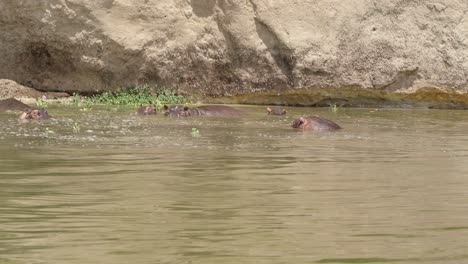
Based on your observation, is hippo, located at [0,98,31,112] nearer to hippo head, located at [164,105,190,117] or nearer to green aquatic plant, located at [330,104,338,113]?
hippo head, located at [164,105,190,117]

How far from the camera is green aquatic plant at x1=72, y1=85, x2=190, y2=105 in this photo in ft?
56.1

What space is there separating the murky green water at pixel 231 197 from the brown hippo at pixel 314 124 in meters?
0.63

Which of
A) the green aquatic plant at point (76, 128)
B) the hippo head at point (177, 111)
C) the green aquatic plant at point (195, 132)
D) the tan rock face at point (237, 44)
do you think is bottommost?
the green aquatic plant at point (76, 128)

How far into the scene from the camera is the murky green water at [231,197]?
13.6 feet

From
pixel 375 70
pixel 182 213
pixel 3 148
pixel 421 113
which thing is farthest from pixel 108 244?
pixel 375 70

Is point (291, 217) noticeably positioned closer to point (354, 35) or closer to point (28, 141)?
point (28, 141)

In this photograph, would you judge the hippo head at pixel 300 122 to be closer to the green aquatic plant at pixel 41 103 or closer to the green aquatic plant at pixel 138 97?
the green aquatic plant at pixel 138 97

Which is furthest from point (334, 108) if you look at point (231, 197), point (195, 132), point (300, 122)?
point (231, 197)

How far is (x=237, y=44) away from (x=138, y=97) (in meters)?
1.94

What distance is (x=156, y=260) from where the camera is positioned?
3.91m

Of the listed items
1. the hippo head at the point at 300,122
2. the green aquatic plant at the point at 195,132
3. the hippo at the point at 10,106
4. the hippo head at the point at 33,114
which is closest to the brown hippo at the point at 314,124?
the hippo head at the point at 300,122

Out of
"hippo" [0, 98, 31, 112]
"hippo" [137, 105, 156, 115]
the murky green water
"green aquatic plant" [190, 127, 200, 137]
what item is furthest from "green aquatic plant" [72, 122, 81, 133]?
"hippo" [0, 98, 31, 112]

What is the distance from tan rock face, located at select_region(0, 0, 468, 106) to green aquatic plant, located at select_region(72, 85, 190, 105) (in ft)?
0.70

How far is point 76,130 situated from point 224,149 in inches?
102
